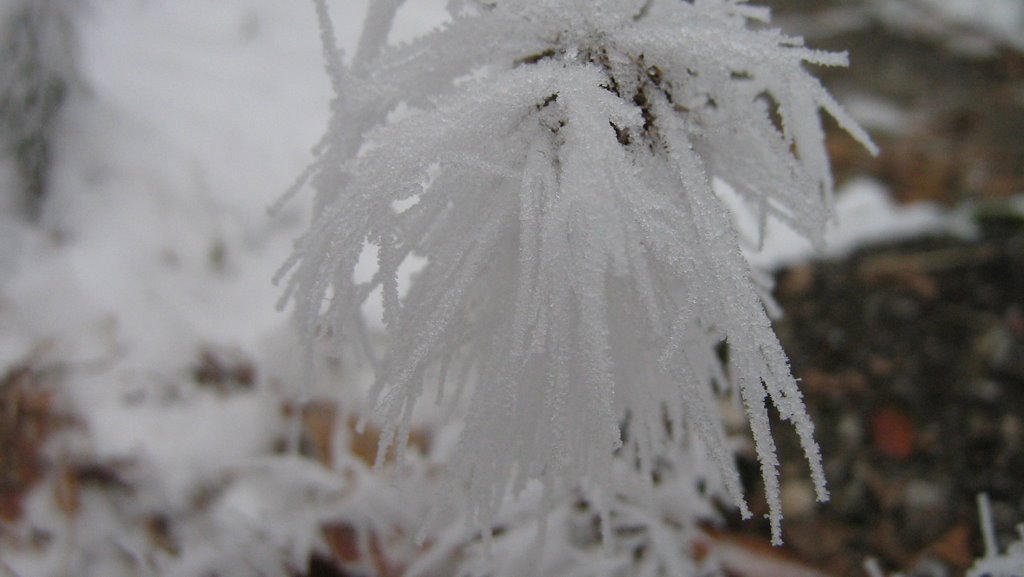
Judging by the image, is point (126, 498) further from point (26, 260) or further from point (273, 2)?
point (273, 2)

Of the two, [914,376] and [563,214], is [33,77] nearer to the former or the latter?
[563,214]

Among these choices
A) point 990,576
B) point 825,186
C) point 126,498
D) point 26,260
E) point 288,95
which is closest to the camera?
point 825,186

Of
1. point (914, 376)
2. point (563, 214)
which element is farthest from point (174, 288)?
point (914, 376)

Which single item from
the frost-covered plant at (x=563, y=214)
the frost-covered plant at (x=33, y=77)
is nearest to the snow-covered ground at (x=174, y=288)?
the frost-covered plant at (x=33, y=77)

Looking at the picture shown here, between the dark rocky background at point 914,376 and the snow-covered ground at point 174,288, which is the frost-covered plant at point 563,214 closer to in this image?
the snow-covered ground at point 174,288

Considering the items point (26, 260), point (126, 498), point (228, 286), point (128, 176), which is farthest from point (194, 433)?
point (128, 176)

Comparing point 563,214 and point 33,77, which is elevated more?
point 33,77
